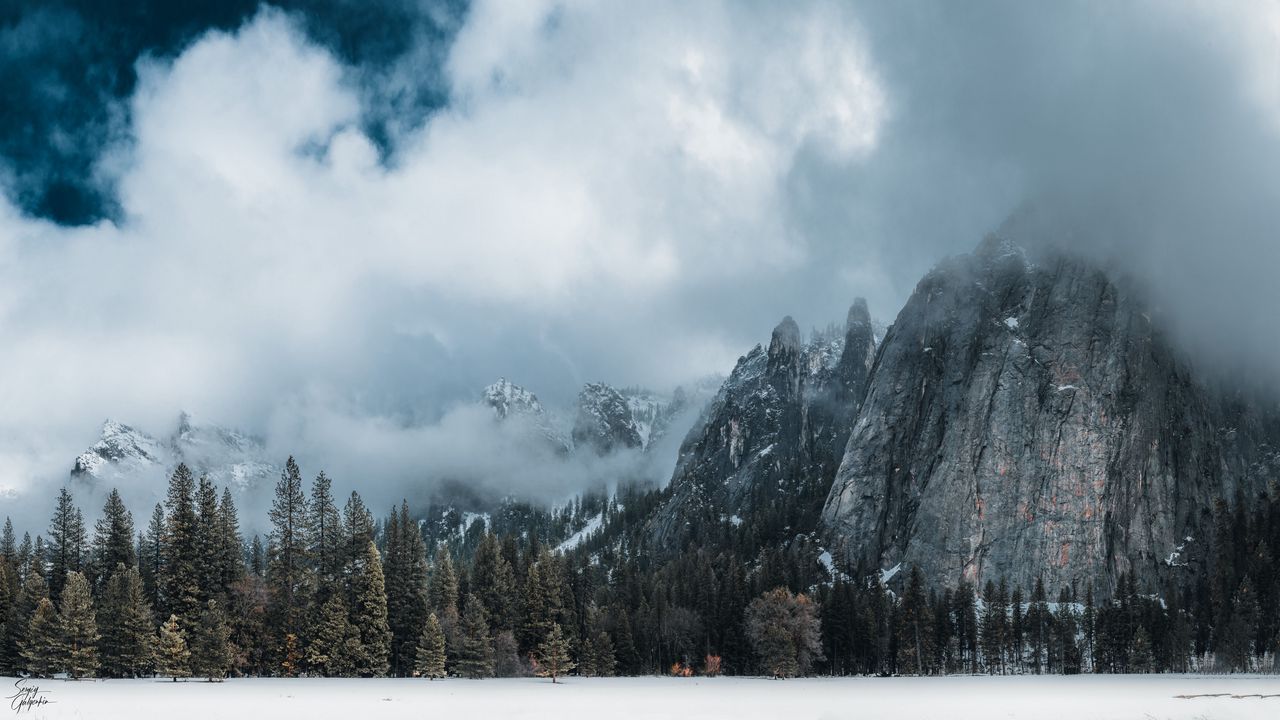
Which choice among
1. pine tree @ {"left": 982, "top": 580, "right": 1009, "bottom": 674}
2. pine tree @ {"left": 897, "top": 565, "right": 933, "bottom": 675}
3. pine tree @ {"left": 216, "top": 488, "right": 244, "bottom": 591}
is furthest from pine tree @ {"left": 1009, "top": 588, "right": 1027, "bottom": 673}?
pine tree @ {"left": 216, "top": 488, "right": 244, "bottom": 591}

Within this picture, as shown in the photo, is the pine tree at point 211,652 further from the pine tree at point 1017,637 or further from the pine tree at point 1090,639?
the pine tree at point 1090,639

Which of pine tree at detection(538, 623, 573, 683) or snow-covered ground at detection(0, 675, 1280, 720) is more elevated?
snow-covered ground at detection(0, 675, 1280, 720)

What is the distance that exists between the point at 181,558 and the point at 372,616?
19762 mm

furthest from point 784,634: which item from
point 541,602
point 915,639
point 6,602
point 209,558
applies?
point 6,602

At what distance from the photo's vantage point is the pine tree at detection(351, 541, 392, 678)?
98.9 metres

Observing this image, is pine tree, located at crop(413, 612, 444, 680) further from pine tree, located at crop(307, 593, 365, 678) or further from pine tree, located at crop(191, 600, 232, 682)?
pine tree, located at crop(191, 600, 232, 682)

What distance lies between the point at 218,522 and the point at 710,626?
65192mm

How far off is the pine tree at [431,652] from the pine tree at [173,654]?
21.0 meters

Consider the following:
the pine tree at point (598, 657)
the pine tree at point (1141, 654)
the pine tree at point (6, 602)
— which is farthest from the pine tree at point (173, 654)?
the pine tree at point (1141, 654)

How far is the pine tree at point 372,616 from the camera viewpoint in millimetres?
98875

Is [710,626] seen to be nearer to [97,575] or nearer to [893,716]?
[97,575]

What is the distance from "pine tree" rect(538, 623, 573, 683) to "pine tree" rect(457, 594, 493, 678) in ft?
19.0

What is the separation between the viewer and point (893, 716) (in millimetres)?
52781

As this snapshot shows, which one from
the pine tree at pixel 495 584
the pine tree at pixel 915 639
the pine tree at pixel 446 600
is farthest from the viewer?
the pine tree at pixel 915 639
